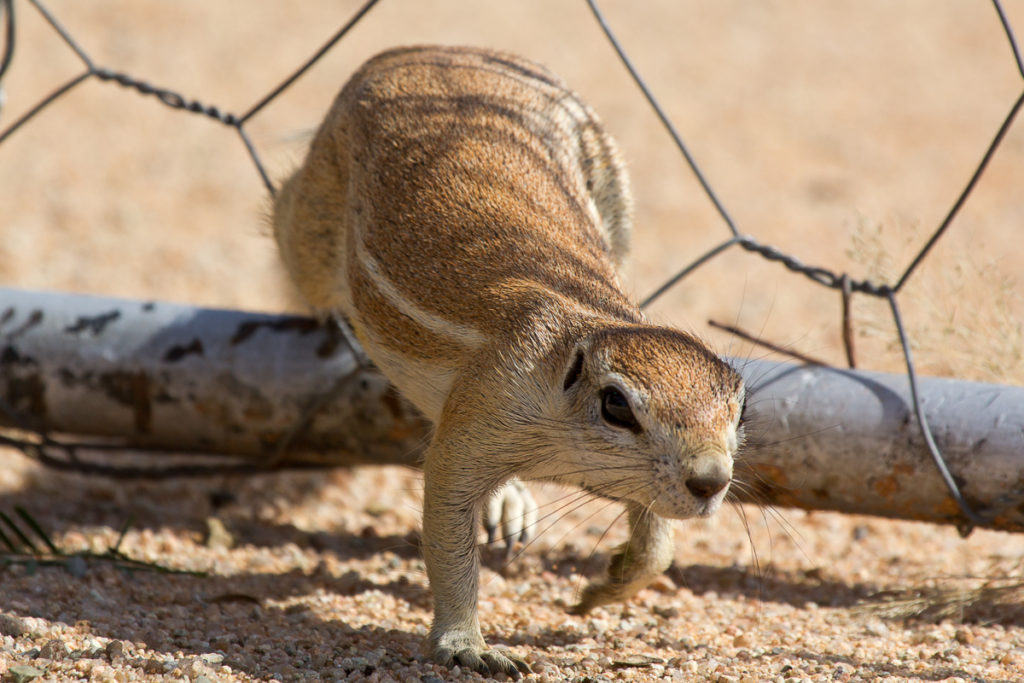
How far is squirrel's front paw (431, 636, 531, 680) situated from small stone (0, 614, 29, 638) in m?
1.11

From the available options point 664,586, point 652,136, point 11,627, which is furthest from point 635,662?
point 652,136

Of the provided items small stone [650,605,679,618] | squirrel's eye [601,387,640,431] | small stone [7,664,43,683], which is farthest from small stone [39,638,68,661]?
small stone [650,605,679,618]

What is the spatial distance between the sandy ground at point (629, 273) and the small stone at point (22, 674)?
56 mm

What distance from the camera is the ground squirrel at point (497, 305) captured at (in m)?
2.79

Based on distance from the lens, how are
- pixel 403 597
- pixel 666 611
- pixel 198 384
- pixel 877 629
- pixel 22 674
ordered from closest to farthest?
pixel 22 674 < pixel 877 629 < pixel 666 611 < pixel 403 597 < pixel 198 384

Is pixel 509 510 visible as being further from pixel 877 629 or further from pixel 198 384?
pixel 877 629

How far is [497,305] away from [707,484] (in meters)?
0.89

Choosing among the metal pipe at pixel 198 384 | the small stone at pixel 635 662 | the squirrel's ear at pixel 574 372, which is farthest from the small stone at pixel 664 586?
the squirrel's ear at pixel 574 372

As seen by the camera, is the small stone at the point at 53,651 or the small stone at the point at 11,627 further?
the small stone at the point at 11,627

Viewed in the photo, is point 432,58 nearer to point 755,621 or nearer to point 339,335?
point 339,335

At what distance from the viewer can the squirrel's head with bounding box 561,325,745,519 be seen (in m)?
2.66

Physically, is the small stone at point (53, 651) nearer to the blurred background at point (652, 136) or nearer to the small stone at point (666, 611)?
the small stone at point (666, 611)

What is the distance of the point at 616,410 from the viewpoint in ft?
9.18

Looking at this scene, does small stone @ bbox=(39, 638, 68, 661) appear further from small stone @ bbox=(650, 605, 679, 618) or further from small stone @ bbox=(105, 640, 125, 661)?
small stone @ bbox=(650, 605, 679, 618)
